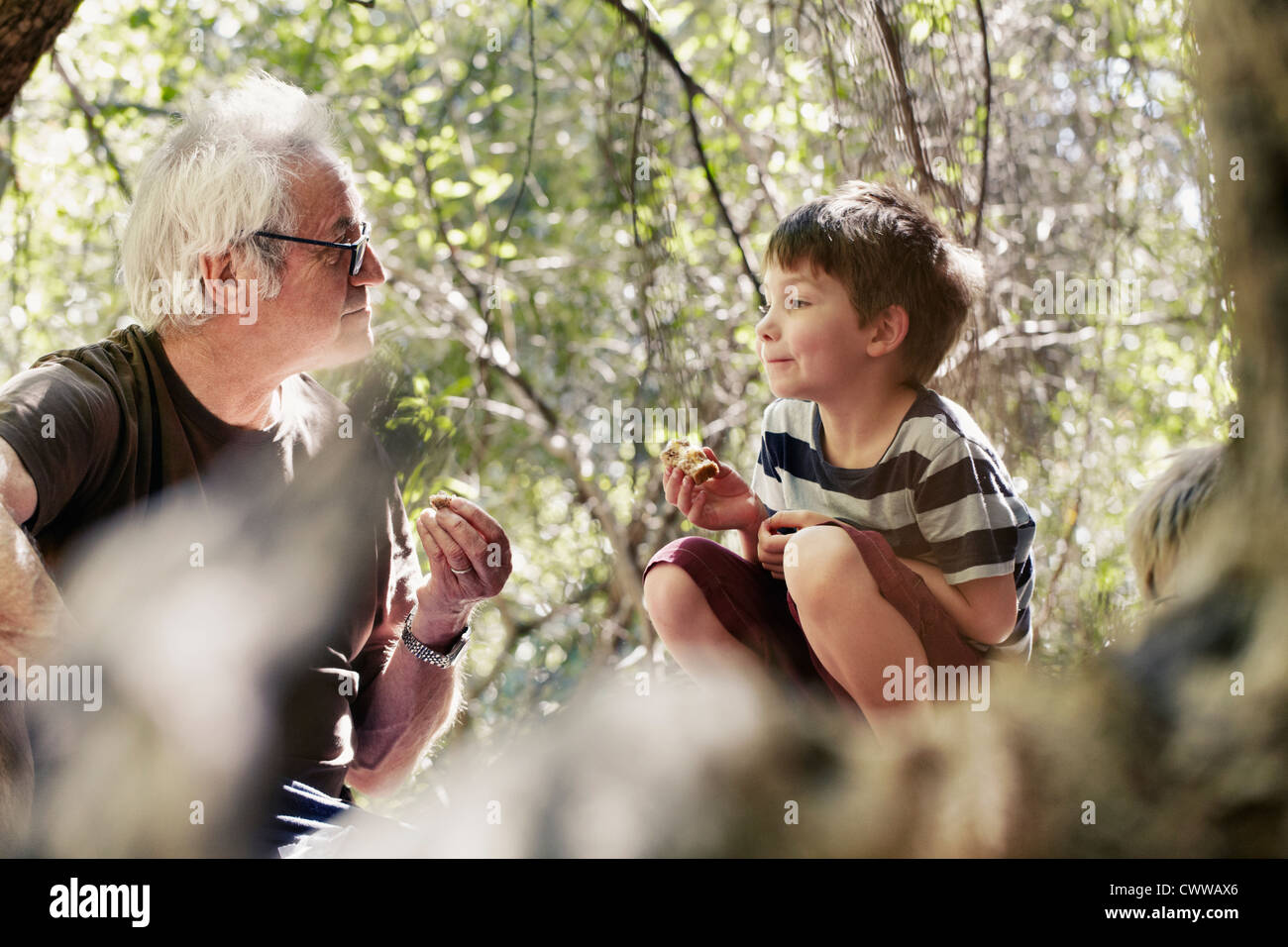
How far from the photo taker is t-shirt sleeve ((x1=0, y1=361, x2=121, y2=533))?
1.27 meters

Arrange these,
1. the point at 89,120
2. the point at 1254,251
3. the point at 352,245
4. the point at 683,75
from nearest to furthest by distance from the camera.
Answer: the point at 1254,251, the point at 352,245, the point at 89,120, the point at 683,75

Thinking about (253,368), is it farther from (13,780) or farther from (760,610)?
(760,610)

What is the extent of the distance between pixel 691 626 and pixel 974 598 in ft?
1.26

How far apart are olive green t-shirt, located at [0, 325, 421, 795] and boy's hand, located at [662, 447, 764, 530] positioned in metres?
0.49

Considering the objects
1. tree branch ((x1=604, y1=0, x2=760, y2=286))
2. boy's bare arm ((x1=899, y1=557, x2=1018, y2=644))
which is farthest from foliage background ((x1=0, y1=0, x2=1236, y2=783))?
boy's bare arm ((x1=899, y1=557, x2=1018, y2=644))

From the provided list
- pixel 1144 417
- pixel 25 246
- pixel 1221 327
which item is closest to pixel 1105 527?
pixel 1144 417

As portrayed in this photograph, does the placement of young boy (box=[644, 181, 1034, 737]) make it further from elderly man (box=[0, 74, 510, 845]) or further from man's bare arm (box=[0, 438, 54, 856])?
man's bare arm (box=[0, 438, 54, 856])

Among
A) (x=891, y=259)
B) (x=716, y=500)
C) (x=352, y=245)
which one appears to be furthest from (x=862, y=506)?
(x=352, y=245)

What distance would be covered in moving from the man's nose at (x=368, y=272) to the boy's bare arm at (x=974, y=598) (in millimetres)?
869

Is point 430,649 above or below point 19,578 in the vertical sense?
below

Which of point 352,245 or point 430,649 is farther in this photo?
point 430,649

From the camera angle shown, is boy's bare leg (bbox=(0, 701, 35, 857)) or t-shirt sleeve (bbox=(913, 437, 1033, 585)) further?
t-shirt sleeve (bbox=(913, 437, 1033, 585))

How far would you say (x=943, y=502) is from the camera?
146cm

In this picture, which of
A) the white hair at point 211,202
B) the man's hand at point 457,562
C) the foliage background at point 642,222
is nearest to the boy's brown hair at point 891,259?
the foliage background at point 642,222
